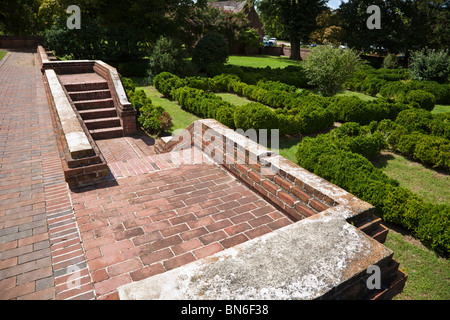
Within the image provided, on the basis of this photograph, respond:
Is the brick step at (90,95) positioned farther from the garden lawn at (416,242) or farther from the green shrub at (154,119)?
the garden lawn at (416,242)

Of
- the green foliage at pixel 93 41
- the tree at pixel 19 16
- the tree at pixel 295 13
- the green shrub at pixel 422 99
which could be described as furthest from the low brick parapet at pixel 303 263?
the tree at pixel 19 16

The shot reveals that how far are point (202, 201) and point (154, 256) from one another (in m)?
1.21

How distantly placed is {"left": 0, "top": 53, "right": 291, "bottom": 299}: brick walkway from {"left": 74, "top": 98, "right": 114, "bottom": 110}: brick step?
3.25 meters

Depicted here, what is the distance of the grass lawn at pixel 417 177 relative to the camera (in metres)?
6.57

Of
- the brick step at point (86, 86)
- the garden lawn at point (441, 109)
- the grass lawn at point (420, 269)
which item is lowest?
the grass lawn at point (420, 269)

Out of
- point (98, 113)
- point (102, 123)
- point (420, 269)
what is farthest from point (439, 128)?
point (98, 113)

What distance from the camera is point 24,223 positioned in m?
3.69

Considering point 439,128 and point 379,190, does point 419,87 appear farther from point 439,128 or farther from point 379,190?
point 379,190

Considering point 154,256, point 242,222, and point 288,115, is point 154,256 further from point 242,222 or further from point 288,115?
point 288,115

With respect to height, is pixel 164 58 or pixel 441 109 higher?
pixel 164 58

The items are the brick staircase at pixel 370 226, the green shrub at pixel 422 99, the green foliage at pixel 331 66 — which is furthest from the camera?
the green shrub at pixel 422 99

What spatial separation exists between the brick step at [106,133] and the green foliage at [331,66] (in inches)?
384

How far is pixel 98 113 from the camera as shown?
871cm

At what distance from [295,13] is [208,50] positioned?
45.1 feet
